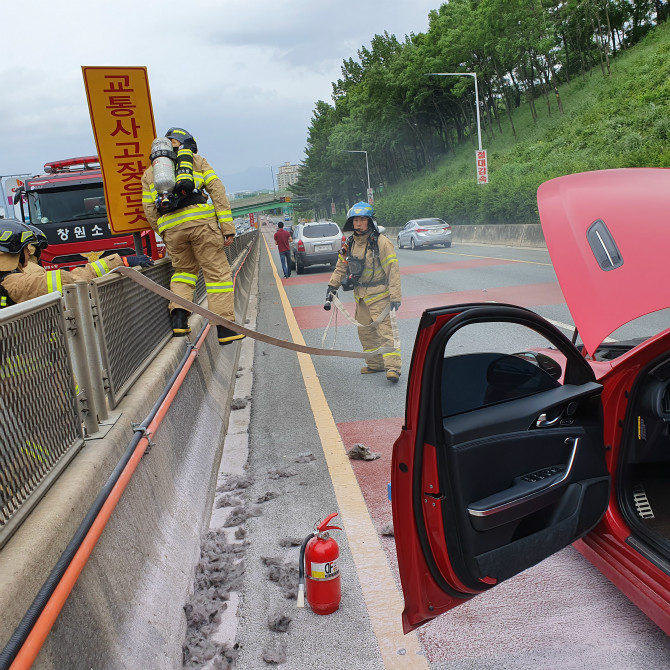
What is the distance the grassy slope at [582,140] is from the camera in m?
28.9

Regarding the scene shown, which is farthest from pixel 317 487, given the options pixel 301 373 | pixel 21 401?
pixel 301 373

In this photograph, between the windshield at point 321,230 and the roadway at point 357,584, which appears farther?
the windshield at point 321,230

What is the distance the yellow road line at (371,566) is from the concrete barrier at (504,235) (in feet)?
61.2

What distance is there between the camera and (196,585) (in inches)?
129

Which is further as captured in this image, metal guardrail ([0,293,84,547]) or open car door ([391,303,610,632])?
metal guardrail ([0,293,84,547])

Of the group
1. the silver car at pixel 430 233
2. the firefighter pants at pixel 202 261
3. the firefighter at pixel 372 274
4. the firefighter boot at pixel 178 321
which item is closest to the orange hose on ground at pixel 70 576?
the firefighter boot at pixel 178 321

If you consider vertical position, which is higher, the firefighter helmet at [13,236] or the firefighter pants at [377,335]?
the firefighter helmet at [13,236]

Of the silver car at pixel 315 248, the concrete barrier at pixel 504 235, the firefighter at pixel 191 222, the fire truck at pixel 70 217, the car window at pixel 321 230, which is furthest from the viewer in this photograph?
the concrete barrier at pixel 504 235

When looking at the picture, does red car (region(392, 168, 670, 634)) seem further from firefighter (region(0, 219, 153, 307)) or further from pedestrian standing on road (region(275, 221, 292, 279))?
pedestrian standing on road (region(275, 221, 292, 279))

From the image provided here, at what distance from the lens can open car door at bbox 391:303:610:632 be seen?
7.09 ft

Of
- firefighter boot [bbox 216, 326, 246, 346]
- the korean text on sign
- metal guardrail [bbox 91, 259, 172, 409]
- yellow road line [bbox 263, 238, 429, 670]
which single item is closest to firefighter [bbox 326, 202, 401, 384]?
firefighter boot [bbox 216, 326, 246, 346]

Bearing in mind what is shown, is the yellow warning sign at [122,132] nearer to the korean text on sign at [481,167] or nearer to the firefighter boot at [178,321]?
the firefighter boot at [178,321]

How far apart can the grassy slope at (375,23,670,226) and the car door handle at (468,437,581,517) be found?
73.2 ft

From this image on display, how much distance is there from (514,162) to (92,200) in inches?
1352
